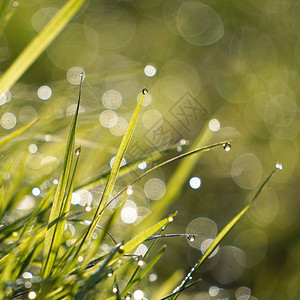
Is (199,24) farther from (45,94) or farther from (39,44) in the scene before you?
(39,44)

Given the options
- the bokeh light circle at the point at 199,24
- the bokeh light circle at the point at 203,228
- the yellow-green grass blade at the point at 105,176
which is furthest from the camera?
the bokeh light circle at the point at 199,24

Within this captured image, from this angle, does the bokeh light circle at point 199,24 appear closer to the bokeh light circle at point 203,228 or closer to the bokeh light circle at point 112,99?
the bokeh light circle at point 112,99

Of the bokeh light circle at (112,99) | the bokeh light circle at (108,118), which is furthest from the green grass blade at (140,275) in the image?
the bokeh light circle at (112,99)

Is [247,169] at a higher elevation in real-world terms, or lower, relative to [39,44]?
lower

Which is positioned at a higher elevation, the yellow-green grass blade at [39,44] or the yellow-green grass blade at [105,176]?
the yellow-green grass blade at [39,44]

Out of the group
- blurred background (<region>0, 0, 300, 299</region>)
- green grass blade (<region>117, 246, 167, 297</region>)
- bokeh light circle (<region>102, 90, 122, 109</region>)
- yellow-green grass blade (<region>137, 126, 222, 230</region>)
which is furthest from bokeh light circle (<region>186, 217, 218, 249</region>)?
green grass blade (<region>117, 246, 167, 297</region>)

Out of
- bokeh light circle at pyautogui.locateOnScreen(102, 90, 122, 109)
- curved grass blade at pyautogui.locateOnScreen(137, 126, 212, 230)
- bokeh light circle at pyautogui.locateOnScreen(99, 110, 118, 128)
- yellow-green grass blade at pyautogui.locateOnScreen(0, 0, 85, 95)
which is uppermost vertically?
yellow-green grass blade at pyautogui.locateOnScreen(0, 0, 85, 95)

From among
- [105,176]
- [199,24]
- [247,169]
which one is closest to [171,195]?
[105,176]

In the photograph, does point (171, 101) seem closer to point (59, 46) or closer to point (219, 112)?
point (219, 112)

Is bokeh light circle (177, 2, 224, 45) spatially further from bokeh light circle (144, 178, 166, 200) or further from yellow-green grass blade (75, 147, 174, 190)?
yellow-green grass blade (75, 147, 174, 190)
